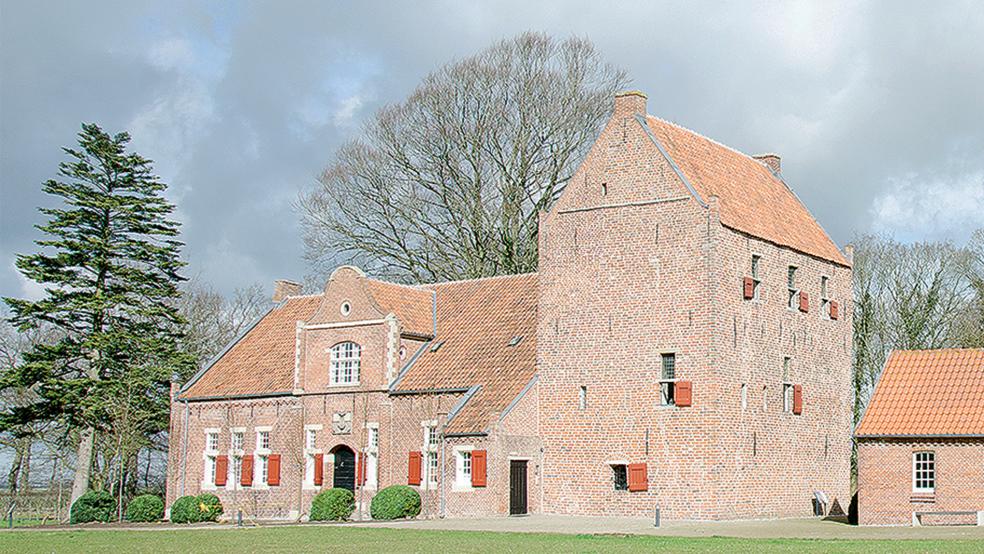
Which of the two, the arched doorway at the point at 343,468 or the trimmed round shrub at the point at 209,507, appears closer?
the arched doorway at the point at 343,468

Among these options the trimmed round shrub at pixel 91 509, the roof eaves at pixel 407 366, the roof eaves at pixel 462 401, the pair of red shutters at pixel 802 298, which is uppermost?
the pair of red shutters at pixel 802 298

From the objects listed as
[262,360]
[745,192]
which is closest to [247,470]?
[262,360]

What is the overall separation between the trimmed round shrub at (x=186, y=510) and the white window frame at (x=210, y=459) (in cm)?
162

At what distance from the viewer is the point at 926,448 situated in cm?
3344

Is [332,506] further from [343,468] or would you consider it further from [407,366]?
[407,366]

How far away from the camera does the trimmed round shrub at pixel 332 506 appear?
37.9 meters

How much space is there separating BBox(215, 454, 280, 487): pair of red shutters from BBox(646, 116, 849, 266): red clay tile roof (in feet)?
49.4

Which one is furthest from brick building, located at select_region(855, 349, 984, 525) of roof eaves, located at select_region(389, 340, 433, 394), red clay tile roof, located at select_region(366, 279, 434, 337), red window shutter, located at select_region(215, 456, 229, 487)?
red window shutter, located at select_region(215, 456, 229, 487)

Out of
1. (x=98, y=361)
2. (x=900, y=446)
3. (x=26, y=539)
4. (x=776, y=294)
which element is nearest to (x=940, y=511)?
(x=900, y=446)

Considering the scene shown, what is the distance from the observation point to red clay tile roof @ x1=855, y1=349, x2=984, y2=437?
33.5m

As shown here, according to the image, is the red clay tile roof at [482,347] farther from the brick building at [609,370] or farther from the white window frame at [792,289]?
the white window frame at [792,289]

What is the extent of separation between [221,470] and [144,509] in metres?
2.58

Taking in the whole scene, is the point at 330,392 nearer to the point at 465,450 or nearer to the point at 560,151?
the point at 465,450

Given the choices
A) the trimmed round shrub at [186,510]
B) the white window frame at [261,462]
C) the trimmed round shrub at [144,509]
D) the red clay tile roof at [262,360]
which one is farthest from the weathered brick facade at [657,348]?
the trimmed round shrub at [144,509]
